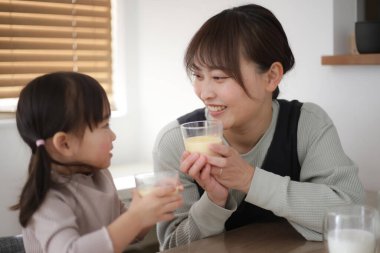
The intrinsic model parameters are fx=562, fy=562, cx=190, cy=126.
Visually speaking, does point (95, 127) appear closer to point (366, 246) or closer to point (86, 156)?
point (86, 156)

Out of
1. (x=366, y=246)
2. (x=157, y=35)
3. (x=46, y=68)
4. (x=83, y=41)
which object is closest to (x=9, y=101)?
(x=46, y=68)

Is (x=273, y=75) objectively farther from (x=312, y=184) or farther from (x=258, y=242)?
(x=258, y=242)

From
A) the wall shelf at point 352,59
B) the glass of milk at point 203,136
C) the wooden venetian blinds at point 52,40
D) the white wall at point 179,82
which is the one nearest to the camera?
the glass of milk at point 203,136

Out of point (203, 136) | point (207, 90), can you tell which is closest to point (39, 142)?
point (203, 136)

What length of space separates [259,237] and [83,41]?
1.94 meters

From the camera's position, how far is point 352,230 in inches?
47.4

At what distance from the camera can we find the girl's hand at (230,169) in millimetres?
1500

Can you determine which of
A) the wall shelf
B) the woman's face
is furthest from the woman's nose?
the wall shelf

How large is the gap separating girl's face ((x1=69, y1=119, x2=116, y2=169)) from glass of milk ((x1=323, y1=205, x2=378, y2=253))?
550 mm

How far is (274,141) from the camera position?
71.4 inches

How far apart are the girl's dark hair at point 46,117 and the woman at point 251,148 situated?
1.06ft

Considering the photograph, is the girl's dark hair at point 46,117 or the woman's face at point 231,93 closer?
the girl's dark hair at point 46,117

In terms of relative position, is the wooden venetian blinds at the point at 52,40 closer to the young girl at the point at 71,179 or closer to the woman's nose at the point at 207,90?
the woman's nose at the point at 207,90

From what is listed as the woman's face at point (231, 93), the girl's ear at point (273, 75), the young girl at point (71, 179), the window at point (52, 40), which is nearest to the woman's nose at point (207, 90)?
the woman's face at point (231, 93)
